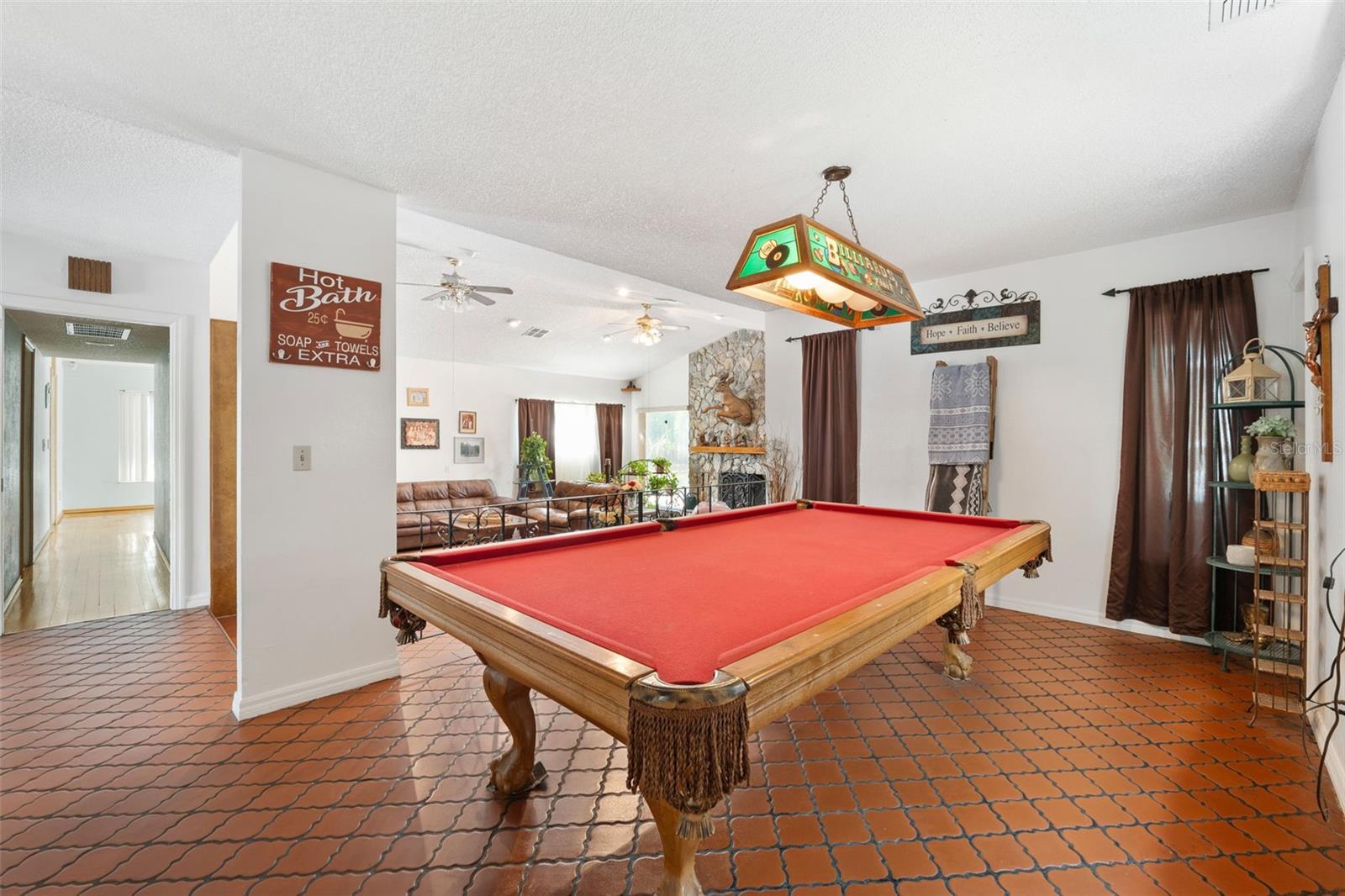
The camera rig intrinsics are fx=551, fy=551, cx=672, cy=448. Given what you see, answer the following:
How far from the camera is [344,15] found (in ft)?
5.50

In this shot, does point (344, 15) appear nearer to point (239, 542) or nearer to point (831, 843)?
point (239, 542)

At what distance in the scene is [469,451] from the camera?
851 cm

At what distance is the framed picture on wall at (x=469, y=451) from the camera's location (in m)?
8.38

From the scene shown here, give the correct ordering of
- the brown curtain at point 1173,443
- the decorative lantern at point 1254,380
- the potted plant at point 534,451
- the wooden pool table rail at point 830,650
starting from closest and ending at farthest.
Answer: the wooden pool table rail at point 830,650 < the decorative lantern at point 1254,380 < the brown curtain at point 1173,443 < the potted plant at point 534,451

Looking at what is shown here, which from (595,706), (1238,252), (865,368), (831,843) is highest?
(1238,252)

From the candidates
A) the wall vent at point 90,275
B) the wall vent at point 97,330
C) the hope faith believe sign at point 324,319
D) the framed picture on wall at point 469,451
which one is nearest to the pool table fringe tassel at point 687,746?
the hope faith believe sign at point 324,319

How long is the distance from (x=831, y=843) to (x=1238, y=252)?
400 cm

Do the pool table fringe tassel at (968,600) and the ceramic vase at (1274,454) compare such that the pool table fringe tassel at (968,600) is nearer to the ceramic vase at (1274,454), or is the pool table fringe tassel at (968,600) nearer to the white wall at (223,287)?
the ceramic vase at (1274,454)

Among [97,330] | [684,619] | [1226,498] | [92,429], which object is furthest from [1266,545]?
[92,429]

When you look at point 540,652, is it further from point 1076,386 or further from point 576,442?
point 576,442

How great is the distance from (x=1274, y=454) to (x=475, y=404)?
844cm

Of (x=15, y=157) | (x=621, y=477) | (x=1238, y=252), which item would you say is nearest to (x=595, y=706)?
(x=15, y=157)

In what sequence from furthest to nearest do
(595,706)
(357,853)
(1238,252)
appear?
(1238,252) → (357,853) → (595,706)

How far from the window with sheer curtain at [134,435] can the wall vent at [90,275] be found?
6.97 metres
